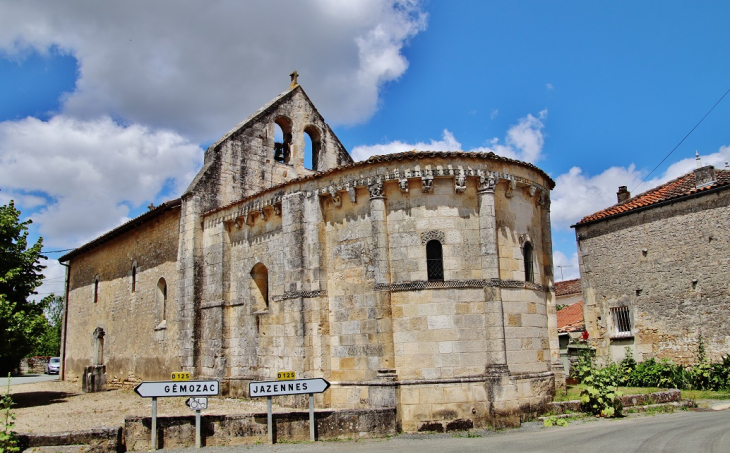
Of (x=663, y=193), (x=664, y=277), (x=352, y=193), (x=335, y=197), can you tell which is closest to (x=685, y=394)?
(x=664, y=277)

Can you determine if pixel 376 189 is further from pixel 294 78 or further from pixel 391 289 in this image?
pixel 294 78

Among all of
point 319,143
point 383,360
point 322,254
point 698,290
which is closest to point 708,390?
→ point 698,290

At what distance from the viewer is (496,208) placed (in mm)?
13133

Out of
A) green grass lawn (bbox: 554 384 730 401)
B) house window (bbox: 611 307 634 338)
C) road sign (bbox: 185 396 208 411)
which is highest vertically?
house window (bbox: 611 307 634 338)

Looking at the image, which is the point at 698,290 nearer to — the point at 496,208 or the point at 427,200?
the point at 496,208

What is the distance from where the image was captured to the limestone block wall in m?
18.8

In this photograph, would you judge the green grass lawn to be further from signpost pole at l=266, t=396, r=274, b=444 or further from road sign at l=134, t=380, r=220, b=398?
road sign at l=134, t=380, r=220, b=398

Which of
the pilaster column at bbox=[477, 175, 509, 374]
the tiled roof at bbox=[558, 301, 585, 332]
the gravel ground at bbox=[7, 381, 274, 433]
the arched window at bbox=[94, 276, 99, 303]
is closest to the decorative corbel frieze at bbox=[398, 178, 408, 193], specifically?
the pilaster column at bbox=[477, 175, 509, 374]

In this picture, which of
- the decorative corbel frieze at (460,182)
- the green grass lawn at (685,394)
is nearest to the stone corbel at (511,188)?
the decorative corbel frieze at (460,182)

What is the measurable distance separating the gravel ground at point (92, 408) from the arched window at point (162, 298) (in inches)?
108

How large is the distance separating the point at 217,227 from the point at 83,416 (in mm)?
6086

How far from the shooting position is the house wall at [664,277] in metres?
18.2

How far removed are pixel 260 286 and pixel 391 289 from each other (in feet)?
16.7

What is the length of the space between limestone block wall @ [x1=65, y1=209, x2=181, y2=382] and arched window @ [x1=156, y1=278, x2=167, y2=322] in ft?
0.11
